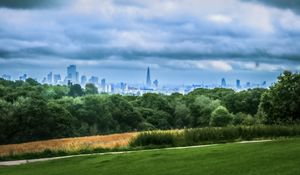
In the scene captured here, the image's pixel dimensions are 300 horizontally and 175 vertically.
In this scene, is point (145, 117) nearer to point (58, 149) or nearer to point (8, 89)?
point (8, 89)

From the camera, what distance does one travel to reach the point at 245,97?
10731 cm

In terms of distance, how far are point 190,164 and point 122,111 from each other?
244ft

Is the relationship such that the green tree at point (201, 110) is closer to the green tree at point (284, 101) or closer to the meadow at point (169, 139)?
the green tree at point (284, 101)

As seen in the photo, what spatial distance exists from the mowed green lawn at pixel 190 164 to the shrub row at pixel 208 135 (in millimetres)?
7707

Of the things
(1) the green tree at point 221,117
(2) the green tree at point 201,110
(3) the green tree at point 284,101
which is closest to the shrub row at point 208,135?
(3) the green tree at point 284,101

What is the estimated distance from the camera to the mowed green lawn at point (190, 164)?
600 inches

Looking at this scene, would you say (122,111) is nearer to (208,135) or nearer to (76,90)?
(76,90)

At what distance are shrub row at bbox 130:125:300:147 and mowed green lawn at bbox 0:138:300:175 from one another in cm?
771

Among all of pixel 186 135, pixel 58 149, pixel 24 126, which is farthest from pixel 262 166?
pixel 24 126

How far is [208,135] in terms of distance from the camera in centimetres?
3167

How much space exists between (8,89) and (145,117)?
26.3 meters

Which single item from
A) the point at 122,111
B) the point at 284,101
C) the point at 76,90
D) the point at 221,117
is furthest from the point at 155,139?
the point at 76,90

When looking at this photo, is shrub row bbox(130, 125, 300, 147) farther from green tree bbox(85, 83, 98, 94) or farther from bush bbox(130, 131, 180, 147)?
green tree bbox(85, 83, 98, 94)

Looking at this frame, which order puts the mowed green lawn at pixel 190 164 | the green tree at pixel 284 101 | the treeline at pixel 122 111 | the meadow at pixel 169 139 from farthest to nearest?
the treeline at pixel 122 111 < the green tree at pixel 284 101 < the meadow at pixel 169 139 < the mowed green lawn at pixel 190 164
